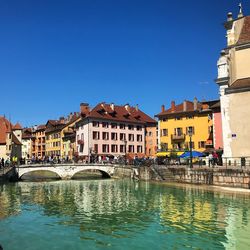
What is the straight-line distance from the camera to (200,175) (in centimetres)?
4000

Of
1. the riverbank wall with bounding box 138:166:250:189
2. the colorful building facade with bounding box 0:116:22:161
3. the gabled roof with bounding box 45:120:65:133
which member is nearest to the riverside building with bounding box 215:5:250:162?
the riverbank wall with bounding box 138:166:250:189

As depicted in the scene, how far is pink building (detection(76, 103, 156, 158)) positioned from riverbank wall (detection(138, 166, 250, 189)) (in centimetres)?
2773

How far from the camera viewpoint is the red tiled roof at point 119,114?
3250 inches

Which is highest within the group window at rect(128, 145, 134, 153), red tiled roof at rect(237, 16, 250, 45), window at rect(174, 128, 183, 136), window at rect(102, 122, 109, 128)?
red tiled roof at rect(237, 16, 250, 45)

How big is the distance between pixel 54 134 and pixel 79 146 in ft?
93.1

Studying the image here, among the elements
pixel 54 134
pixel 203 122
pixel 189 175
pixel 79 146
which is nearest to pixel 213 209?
pixel 189 175

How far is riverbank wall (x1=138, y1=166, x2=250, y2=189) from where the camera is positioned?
34625 mm

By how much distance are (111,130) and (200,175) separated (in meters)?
45.9

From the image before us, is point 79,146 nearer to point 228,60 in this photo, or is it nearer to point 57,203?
point 228,60

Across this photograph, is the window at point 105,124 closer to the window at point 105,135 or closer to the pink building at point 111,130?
the pink building at point 111,130

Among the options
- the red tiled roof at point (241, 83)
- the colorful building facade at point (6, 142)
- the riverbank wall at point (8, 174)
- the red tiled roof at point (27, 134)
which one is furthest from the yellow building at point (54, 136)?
the red tiled roof at point (241, 83)

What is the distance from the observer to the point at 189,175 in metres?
42.0

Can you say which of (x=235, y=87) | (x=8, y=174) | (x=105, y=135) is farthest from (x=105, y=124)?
(x=235, y=87)

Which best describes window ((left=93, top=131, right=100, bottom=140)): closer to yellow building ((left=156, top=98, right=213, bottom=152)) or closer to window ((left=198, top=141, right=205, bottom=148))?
yellow building ((left=156, top=98, right=213, bottom=152))
